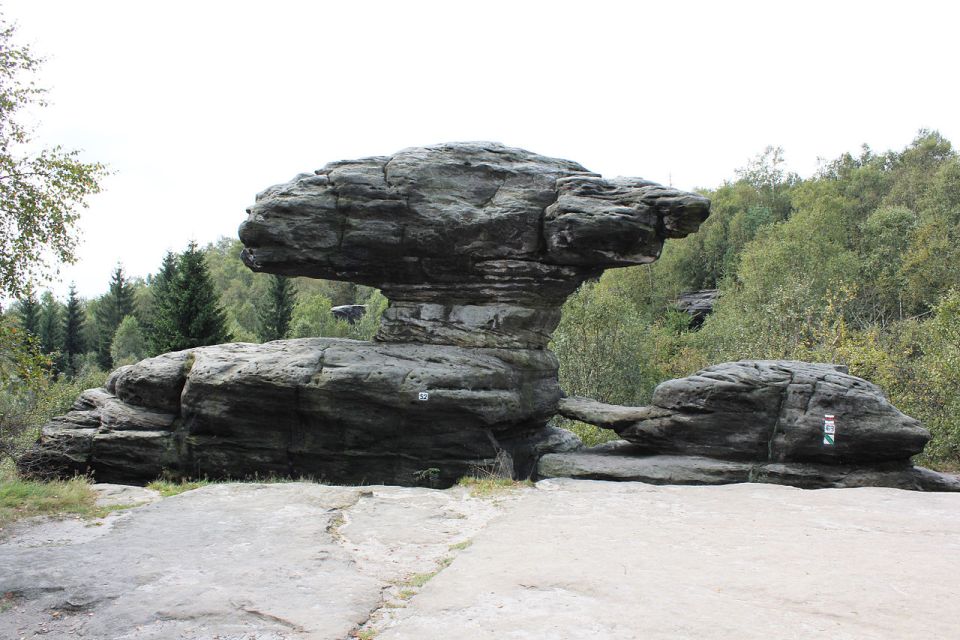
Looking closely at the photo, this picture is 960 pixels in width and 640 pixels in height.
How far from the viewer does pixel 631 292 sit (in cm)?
6378

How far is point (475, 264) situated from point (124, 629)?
1195cm

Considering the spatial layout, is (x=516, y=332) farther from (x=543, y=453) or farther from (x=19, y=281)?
(x=19, y=281)

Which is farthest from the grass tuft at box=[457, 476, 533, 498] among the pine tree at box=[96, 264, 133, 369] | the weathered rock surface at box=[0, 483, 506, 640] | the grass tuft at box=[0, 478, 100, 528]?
the pine tree at box=[96, 264, 133, 369]

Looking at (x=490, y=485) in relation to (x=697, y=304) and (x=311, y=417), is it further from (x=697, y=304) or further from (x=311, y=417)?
(x=697, y=304)

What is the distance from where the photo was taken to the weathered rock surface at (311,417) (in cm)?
1569

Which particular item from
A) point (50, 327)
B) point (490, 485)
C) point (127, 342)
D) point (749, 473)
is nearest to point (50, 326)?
point (50, 327)

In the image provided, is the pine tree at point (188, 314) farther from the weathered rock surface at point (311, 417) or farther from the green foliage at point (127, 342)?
the green foliage at point (127, 342)

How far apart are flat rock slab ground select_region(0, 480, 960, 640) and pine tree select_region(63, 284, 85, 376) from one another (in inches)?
2764

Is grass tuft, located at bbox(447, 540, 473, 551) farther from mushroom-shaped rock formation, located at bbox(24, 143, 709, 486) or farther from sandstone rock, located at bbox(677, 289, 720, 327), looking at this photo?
sandstone rock, located at bbox(677, 289, 720, 327)

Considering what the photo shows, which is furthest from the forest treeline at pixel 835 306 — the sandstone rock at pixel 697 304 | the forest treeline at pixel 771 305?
the sandstone rock at pixel 697 304

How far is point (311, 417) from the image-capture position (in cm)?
1606

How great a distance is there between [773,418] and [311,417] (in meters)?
11.1

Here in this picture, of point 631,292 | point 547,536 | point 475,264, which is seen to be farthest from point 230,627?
point 631,292

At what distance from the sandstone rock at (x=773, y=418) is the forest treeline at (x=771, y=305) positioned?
9.47m
